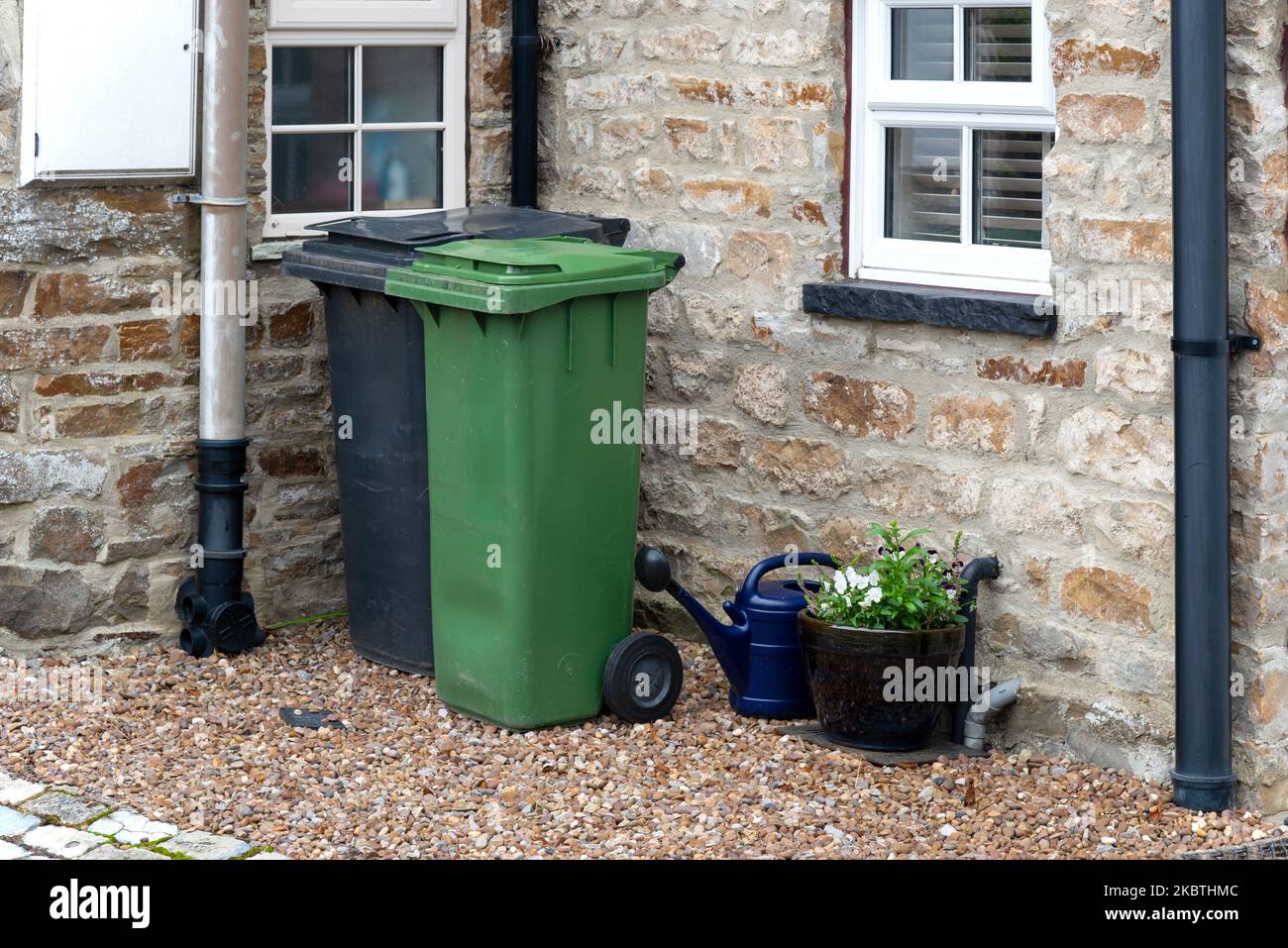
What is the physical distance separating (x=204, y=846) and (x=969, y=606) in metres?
2.26

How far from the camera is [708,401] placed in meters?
6.28

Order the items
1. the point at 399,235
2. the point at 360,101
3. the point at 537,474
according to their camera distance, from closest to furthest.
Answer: the point at 537,474, the point at 399,235, the point at 360,101

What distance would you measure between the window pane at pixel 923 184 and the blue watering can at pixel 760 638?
1.07 metres

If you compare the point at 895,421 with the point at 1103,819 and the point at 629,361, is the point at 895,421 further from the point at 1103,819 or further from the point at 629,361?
the point at 1103,819

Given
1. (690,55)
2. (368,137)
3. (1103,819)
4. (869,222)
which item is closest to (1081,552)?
(1103,819)

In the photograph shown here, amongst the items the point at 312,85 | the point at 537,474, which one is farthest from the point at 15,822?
the point at 312,85

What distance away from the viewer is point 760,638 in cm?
567

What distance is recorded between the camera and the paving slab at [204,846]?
15.1 feet

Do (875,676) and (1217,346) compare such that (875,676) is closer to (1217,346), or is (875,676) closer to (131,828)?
(1217,346)

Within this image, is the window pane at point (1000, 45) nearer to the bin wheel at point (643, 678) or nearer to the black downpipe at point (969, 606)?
the black downpipe at point (969, 606)

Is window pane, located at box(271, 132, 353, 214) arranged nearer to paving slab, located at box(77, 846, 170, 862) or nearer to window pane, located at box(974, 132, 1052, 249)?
window pane, located at box(974, 132, 1052, 249)

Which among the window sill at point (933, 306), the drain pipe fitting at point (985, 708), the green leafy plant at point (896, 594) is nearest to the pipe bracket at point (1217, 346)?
the window sill at point (933, 306)

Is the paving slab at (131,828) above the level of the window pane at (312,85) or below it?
below

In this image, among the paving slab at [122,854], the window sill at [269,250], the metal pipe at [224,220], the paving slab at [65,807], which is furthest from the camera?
the window sill at [269,250]
